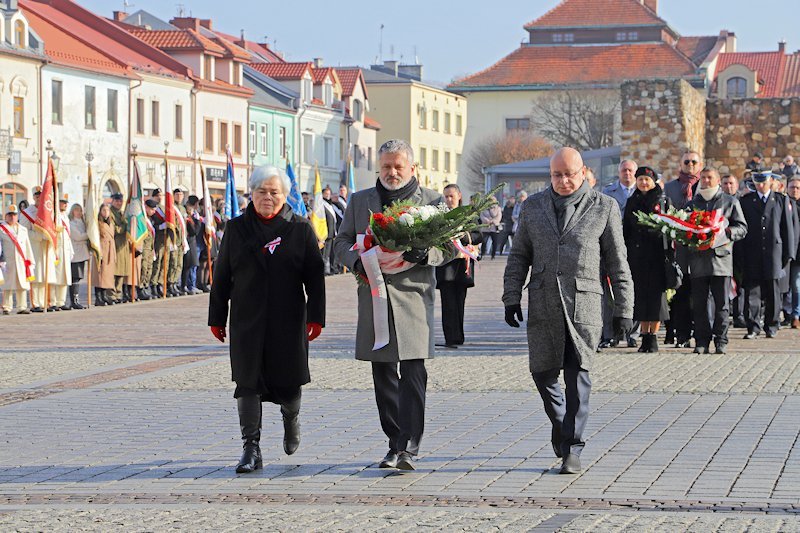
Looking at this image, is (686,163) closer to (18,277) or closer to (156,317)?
(156,317)

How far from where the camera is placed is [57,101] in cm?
5281

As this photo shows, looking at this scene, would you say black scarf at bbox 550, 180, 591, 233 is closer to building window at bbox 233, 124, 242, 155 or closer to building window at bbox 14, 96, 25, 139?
building window at bbox 14, 96, 25, 139

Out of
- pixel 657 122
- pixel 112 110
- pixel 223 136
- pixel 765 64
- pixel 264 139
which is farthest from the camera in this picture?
pixel 765 64

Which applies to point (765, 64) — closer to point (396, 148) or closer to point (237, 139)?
point (237, 139)

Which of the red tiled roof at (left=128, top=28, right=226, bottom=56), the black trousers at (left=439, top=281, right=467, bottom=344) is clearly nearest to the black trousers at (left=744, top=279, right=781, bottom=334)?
the black trousers at (left=439, top=281, right=467, bottom=344)

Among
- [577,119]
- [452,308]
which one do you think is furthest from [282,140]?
[452,308]

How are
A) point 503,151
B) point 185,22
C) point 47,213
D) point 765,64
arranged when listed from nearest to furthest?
point 47,213
point 185,22
point 503,151
point 765,64

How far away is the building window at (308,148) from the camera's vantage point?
250ft

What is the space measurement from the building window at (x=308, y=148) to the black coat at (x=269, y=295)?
6755 cm

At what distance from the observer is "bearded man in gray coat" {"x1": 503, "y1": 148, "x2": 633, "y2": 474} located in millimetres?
8641

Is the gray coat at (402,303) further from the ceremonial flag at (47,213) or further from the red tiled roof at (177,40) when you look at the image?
the red tiled roof at (177,40)

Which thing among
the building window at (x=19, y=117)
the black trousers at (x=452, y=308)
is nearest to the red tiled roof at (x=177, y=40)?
the building window at (x=19, y=117)

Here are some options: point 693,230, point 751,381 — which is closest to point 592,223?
point 751,381

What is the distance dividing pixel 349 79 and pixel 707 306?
6928 centimetres
